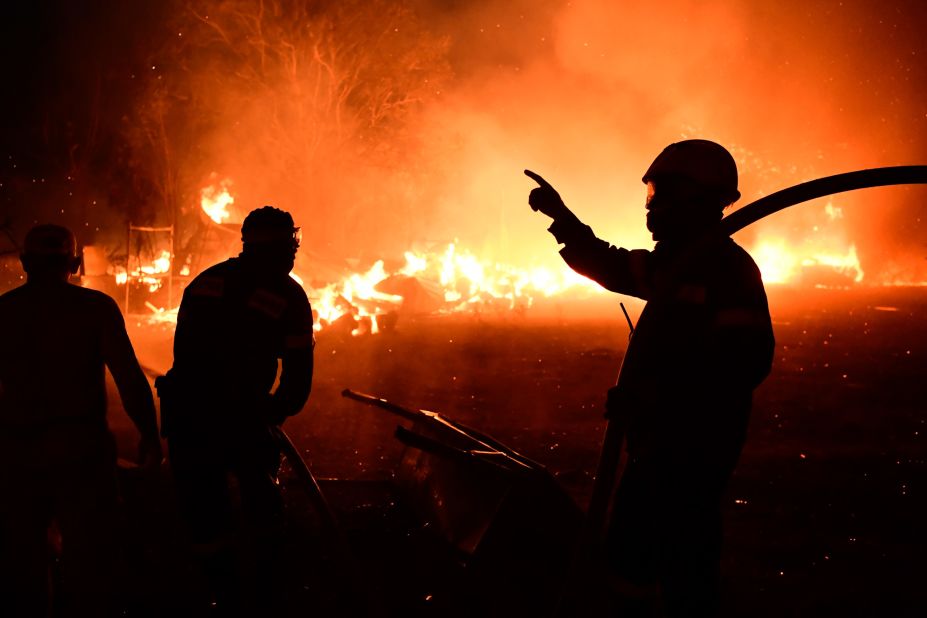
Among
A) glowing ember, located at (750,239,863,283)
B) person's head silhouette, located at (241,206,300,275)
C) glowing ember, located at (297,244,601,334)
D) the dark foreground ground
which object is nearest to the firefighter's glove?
person's head silhouette, located at (241,206,300,275)

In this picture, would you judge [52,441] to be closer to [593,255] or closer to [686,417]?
[593,255]

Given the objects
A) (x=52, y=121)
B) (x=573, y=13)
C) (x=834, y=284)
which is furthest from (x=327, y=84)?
(x=834, y=284)

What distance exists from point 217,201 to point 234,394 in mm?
19768

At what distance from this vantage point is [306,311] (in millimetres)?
3584

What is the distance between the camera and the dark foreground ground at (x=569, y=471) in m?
4.12

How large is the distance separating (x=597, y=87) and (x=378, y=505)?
106 feet

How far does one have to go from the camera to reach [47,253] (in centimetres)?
312

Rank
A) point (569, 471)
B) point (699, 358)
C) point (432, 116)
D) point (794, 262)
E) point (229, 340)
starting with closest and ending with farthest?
1. point (699, 358)
2. point (229, 340)
3. point (569, 471)
4. point (432, 116)
5. point (794, 262)

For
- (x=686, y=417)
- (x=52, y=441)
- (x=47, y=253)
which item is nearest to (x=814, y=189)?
(x=686, y=417)

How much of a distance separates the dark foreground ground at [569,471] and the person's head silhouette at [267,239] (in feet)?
5.09

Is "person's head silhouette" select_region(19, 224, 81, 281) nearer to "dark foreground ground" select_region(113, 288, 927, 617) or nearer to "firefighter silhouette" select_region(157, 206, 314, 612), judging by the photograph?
"firefighter silhouette" select_region(157, 206, 314, 612)

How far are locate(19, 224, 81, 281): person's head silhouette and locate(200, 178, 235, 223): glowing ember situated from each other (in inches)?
746

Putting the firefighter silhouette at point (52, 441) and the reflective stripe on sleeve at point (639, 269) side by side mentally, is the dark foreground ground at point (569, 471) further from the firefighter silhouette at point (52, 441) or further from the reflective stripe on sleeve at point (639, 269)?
the reflective stripe on sleeve at point (639, 269)

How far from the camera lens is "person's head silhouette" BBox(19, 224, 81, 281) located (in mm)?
3102
